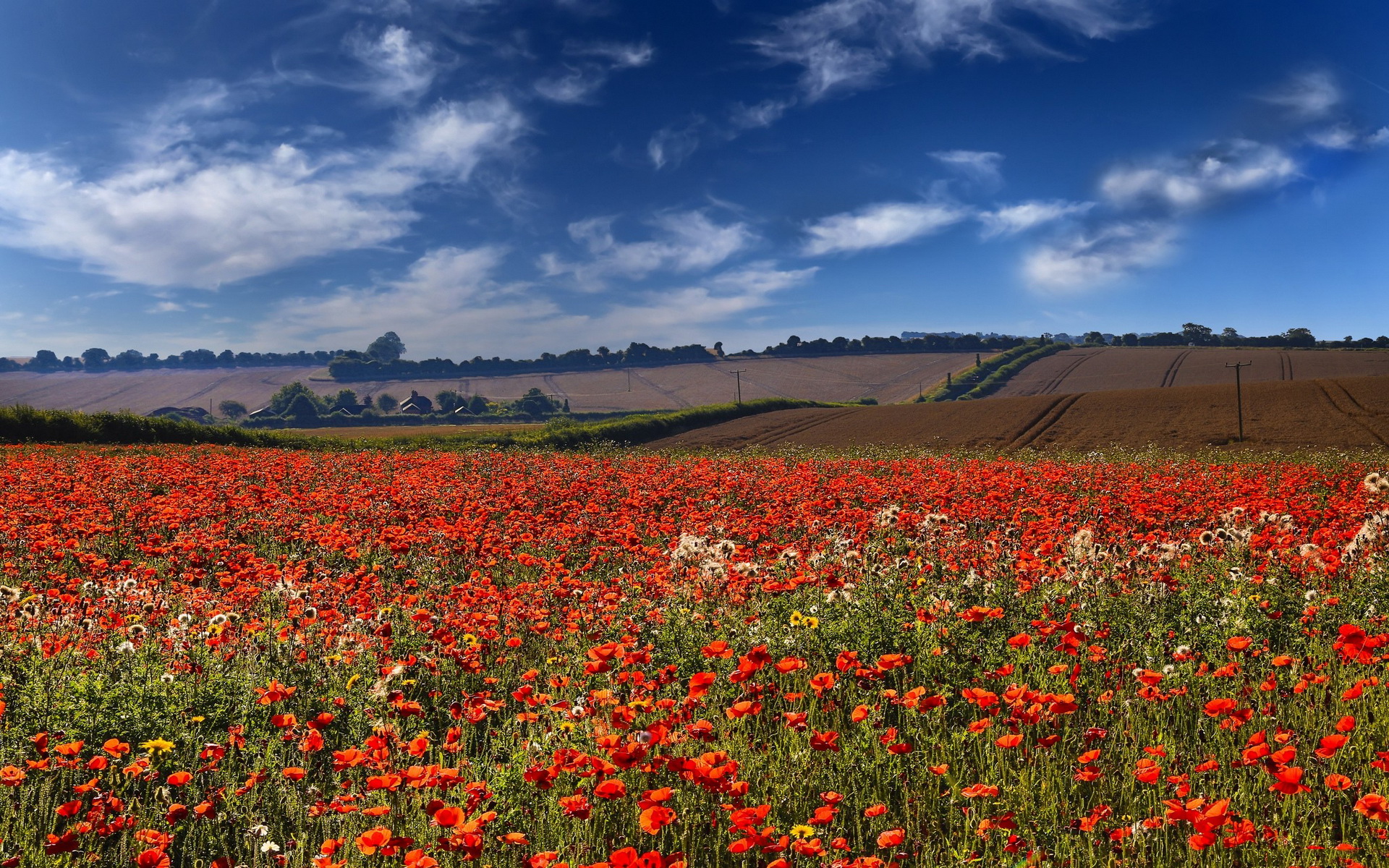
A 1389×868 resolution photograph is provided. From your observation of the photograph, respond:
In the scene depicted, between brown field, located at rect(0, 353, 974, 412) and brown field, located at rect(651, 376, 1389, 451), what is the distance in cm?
5908

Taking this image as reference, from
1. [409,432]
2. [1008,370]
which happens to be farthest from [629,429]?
[1008,370]

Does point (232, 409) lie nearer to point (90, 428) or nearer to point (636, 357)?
point (636, 357)

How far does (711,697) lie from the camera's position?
5074 millimetres

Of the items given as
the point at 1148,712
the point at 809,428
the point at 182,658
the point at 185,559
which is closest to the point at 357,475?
the point at 185,559

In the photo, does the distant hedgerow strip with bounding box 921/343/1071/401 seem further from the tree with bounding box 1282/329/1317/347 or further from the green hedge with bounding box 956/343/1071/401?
the tree with bounding box 1282/329/1317/347

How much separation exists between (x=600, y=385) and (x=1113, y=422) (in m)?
112

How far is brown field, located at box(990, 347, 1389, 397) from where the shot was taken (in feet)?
305

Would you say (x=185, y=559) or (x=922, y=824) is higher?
(x=185, y=559)

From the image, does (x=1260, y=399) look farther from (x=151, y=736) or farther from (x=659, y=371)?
(x=659, y=371)

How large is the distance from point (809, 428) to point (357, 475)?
45095 millimetres

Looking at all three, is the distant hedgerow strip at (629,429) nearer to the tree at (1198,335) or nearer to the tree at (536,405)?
the tree at (536,405)

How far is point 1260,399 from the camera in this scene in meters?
49.6

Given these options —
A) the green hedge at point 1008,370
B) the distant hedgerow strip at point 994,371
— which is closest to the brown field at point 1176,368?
the green hedge at point 1008,370

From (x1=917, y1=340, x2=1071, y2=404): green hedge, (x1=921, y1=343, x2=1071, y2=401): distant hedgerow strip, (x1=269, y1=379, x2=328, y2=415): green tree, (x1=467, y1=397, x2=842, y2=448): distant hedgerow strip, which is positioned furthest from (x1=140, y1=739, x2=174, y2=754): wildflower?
(x1=269, y1=379, x2=328, y2=415): green tree
